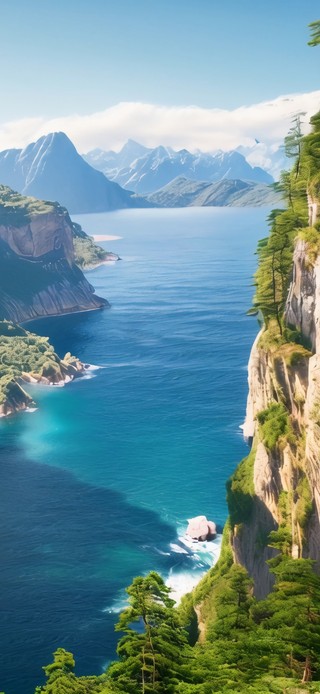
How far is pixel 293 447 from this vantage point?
5731 centimetres

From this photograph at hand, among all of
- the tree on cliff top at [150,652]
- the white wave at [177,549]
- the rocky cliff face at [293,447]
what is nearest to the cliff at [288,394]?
the rocky cliff face at [293,447]

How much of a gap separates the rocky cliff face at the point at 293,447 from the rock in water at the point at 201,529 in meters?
19.8

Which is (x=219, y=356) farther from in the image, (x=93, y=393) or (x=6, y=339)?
(x=6, y=339)

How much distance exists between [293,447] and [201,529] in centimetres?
3788

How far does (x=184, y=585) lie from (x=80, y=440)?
48.9m

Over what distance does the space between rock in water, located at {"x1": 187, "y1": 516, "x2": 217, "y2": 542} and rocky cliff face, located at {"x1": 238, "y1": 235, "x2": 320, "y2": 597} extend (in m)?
19.8

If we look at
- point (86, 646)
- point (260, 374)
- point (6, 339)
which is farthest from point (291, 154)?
point (6, 339)

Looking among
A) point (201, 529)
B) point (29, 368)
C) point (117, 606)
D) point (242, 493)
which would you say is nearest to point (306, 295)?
point (242, 493)

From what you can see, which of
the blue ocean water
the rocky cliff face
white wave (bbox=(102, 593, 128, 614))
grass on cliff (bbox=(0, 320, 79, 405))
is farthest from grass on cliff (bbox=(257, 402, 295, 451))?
grass on cliff (bbox=(0, 320, 79, 405))

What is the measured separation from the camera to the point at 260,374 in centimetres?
6981

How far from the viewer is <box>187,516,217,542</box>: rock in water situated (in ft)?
298

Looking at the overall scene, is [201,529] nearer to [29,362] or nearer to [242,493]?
[242,493]

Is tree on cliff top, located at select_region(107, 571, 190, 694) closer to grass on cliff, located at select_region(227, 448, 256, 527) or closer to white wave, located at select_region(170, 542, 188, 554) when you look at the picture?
grass on cliff, located at select_region(227, 448, 256, 527)

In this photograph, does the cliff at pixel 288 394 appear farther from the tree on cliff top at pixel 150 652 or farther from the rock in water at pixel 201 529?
the rock in water at pixel 201 529
